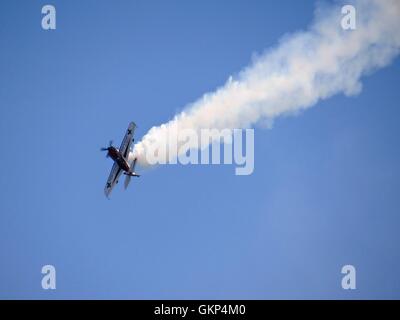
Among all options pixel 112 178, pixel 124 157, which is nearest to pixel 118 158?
pixel 124 157

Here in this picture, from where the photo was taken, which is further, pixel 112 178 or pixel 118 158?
pixel 112 178

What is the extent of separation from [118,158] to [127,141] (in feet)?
5.31

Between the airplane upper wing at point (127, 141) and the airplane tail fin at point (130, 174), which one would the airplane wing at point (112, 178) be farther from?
the airplane upper wing at point (127, 141)

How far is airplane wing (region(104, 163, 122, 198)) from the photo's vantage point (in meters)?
65.6

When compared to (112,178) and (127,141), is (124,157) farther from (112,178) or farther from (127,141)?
(112,178)

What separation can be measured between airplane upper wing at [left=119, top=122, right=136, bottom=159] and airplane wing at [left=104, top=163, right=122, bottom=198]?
240cm

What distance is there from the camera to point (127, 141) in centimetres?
6297

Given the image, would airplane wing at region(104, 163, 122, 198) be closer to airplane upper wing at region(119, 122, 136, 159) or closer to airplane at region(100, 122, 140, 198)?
airplane at region(100, 122, 140, 198)

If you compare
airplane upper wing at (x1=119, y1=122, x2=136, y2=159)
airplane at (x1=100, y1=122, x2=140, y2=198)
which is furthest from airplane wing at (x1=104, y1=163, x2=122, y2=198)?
airplane upper wing at (x1=119, y1=122, x2=136, y2=159)

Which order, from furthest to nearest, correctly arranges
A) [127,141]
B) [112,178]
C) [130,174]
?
[112,178] < [130,174] < [127,141]
